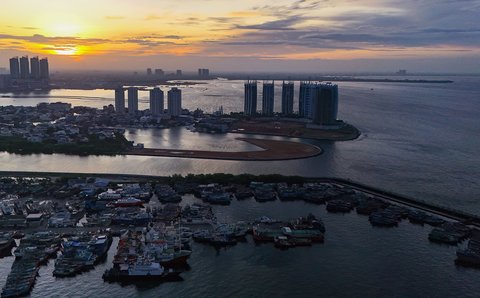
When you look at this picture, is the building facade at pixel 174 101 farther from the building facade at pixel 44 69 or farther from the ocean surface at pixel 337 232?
the building facade at pixel 44 69

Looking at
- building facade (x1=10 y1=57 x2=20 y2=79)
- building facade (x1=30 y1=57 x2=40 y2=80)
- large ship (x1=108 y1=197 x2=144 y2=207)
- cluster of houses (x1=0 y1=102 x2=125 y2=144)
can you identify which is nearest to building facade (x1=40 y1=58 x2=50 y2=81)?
building facade (x1=30 y1=57 x2=40 y2=80)

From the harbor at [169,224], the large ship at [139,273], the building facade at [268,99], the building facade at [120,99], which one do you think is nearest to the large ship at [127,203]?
the harbor at [169,224]

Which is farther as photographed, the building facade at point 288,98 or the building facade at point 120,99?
the building facade at point 120,99

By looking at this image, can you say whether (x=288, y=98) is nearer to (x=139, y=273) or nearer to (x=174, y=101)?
(x=174, y=101)

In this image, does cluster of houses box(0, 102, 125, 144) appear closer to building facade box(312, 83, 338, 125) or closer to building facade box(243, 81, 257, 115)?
building facade box(243, 81, 257, 115)

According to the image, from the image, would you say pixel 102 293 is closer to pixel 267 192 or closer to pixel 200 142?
pixel 267 192

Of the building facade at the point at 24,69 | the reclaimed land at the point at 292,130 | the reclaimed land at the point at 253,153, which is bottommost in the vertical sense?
the reclaimed land at the point at 253,153

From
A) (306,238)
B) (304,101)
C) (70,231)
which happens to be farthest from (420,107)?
(70,231)
